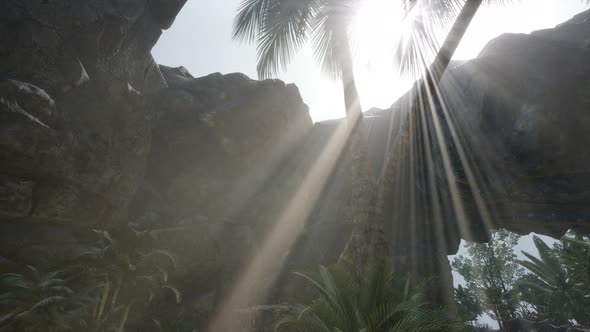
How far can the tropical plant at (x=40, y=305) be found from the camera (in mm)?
7980

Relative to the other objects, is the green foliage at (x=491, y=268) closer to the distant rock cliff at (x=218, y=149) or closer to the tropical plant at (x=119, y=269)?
the distant rock cliff at (x=218, y=149)

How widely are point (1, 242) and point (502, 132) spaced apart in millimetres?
20426

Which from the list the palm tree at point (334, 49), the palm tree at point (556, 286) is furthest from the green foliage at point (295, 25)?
the palm tree at point (556, 286)

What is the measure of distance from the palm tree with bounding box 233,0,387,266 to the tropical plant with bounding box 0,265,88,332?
825 cm

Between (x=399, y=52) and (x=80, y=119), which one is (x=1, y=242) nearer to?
(x=80, y=119)

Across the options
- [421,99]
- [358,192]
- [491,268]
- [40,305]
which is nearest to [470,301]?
[491,268]

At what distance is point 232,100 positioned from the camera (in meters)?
20.2

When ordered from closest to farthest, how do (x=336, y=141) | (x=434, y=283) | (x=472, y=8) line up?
(x=472, y=8)
(x=434, y=283)
(x=336, y=141)

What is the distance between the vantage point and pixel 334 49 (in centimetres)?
915

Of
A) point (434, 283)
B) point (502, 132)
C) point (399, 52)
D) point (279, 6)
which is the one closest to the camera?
point (399, 52)

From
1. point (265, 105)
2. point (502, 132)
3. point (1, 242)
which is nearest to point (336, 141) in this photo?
point (265, 105)

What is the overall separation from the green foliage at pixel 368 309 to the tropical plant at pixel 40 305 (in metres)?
7.37

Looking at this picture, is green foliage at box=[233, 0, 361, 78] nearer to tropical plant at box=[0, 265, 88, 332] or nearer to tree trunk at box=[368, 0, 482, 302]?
tree trunk at box=[368, 0, 482, 302]

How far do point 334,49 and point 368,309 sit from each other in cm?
754
